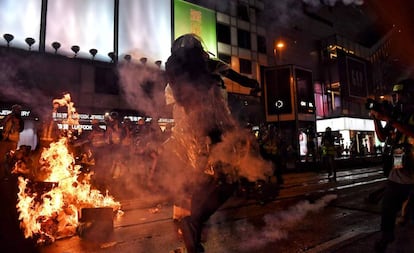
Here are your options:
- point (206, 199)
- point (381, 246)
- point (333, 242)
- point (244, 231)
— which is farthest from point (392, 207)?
point (244, 231)

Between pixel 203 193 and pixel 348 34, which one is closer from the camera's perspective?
pixel 203 193

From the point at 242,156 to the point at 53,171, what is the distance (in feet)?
13.5

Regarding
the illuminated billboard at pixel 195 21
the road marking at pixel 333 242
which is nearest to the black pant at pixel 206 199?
the road marking at pixel 333 242

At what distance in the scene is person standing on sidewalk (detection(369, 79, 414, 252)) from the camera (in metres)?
3.17

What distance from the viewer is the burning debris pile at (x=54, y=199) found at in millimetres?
4531

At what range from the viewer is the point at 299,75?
974 inches

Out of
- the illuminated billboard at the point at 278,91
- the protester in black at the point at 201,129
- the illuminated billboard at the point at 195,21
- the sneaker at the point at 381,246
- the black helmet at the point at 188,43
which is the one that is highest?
the illuminated billboard at the point at 195,21

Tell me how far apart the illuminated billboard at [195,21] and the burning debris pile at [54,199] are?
49.2ft

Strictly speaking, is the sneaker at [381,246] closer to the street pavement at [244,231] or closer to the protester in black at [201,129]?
the street pavement at [244,231]

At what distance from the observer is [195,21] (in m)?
21.9

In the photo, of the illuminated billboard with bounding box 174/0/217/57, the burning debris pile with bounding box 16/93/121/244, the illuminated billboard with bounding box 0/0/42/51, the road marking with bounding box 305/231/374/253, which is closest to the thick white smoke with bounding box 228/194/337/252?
the road marking with bounding box 305/231/374/253

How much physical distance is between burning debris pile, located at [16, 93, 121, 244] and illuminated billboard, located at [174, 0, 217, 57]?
15.0 meters

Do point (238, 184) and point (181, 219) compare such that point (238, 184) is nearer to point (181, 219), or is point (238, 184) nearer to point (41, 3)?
point (181, 219)

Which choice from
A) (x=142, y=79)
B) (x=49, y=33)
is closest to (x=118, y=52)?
(x=49, y=33)
